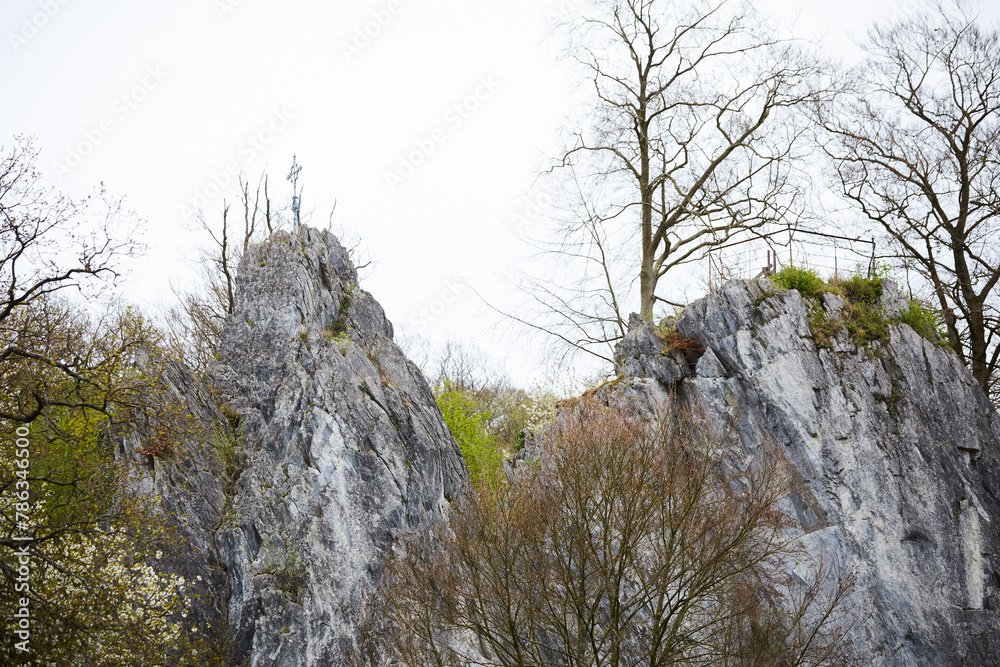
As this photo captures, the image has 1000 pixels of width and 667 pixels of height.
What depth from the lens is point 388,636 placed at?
13.7m

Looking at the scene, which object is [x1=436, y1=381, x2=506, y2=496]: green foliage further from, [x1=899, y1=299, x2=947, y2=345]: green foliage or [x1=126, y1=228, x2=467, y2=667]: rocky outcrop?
[x1=899, y1=299, x2=947, y2=345]: green foliage

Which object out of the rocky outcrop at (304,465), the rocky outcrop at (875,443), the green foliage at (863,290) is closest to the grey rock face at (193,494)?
the rocky outcrop at (304,465)

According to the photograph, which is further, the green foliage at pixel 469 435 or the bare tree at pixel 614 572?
the green foliage at pixel 469 435

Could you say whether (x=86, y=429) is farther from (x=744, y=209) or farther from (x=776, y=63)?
(x=776, y=63)

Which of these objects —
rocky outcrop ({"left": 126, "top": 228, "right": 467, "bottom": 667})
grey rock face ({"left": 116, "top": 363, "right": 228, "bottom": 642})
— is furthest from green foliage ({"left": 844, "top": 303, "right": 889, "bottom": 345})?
grey rock face ({"left": 116, "top": 363, "right": 228, "bottom": 642})

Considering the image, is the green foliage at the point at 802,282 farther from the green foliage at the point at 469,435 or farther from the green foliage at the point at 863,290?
the green foliage at the point at 469,435

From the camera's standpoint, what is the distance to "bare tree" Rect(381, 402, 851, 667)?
1121 centimetres

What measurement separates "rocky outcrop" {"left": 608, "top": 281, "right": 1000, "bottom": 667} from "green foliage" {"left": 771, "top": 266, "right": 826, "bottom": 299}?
0.42 m

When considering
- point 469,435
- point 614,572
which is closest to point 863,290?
point 614,572

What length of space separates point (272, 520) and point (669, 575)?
27.2ft

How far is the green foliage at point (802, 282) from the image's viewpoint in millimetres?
16609

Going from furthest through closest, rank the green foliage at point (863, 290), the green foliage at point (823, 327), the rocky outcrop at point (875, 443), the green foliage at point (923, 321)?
the green foliage at point (863, 290), the green foliage at point (923, 321), the green foliage at point (823, 327), the rocky outcrop at point (875, 443)

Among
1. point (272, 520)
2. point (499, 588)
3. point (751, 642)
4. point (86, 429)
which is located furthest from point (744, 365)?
point (86, 429)

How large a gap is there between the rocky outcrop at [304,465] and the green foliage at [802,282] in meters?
9.19
